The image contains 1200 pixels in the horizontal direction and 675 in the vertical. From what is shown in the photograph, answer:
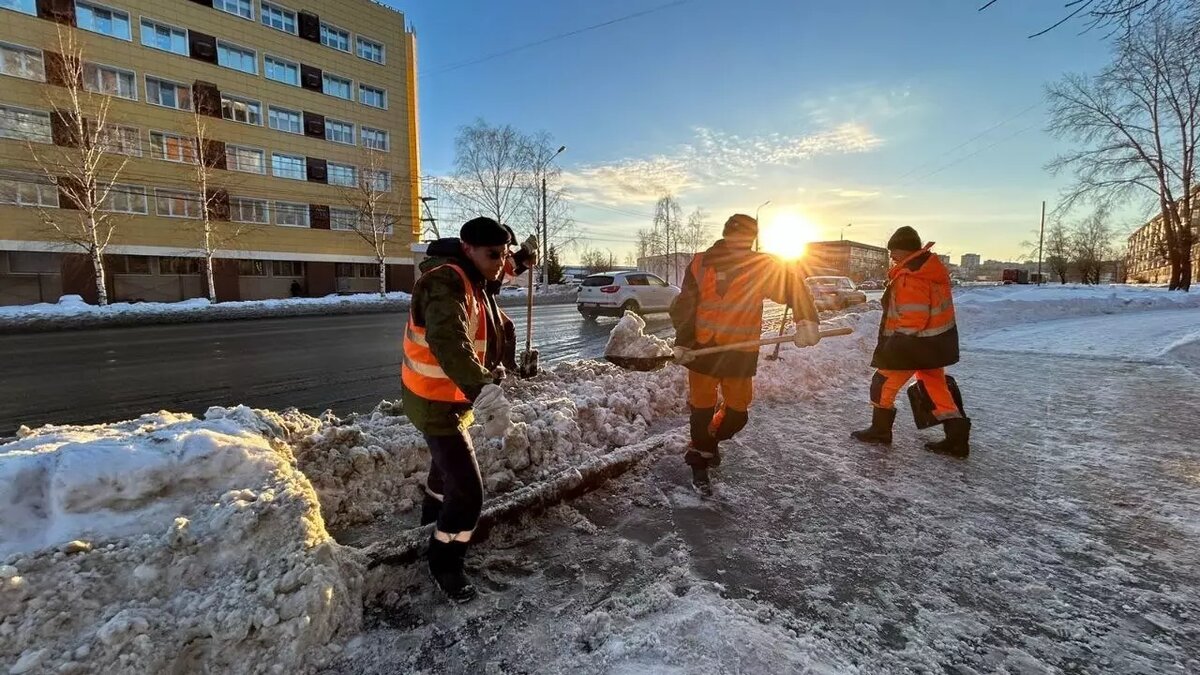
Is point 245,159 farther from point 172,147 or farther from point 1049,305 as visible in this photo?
point 1049,305

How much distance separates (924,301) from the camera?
14.3 ft

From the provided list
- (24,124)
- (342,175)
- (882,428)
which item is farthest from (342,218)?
(882,428)

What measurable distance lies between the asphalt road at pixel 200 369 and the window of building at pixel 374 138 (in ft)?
80.3

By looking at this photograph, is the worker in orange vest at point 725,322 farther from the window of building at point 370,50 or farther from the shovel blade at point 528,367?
the window of building at point 370,50

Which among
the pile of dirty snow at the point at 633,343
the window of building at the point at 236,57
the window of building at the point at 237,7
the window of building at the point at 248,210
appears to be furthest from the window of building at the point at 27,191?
the pile of dirty snow at the point at 633,343

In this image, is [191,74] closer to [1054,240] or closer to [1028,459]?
[1028,459]

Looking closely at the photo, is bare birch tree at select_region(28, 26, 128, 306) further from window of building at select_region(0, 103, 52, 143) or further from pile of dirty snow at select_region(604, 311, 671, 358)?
pile of dirty snow at select_region(604, 311, 671, 358)

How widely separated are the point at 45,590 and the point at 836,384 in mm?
7008

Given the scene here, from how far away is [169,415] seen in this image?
136 inches

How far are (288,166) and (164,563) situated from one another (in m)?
35.3

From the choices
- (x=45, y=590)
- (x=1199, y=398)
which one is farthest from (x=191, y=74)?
(x=1199, y=398)

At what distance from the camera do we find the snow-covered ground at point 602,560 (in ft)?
6.59

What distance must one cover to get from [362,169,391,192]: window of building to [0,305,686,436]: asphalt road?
2087 cm

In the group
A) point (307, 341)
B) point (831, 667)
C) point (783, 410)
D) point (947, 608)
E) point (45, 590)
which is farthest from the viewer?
point (307, 341)
